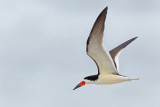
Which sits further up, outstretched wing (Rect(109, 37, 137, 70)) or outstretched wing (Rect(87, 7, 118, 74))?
outstretched wing (Rect(109, 37, 137, 70))

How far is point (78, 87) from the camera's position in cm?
2433

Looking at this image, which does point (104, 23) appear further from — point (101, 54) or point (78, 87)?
point (78, 87)

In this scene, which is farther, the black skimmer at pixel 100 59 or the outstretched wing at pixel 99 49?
the black skimmer at pixel 100 59

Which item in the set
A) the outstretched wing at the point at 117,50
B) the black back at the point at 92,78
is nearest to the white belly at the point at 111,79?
the black back at the point at 92,78

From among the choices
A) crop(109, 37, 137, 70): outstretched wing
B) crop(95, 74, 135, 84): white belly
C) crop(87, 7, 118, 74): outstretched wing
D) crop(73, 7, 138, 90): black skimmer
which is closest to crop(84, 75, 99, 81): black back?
crop(73, 7, 138, 90): black skimmer

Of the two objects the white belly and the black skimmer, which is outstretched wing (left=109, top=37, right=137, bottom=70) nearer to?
the black skimmer

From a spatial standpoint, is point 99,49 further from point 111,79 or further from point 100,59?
point 111,79

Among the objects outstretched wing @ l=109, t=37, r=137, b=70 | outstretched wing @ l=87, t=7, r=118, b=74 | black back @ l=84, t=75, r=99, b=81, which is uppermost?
outstretched wing @ l=109, t=37, r=137, b=70

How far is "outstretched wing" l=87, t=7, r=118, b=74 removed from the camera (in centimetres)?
1941

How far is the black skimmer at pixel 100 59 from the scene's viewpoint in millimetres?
19556

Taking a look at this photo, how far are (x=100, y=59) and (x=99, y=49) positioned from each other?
3.06 ft

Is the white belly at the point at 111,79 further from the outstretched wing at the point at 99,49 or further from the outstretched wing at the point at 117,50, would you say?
the outstretched wing at the point at 117,50

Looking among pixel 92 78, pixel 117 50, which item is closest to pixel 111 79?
pixel 92 78

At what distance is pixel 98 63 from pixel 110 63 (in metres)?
0.53
